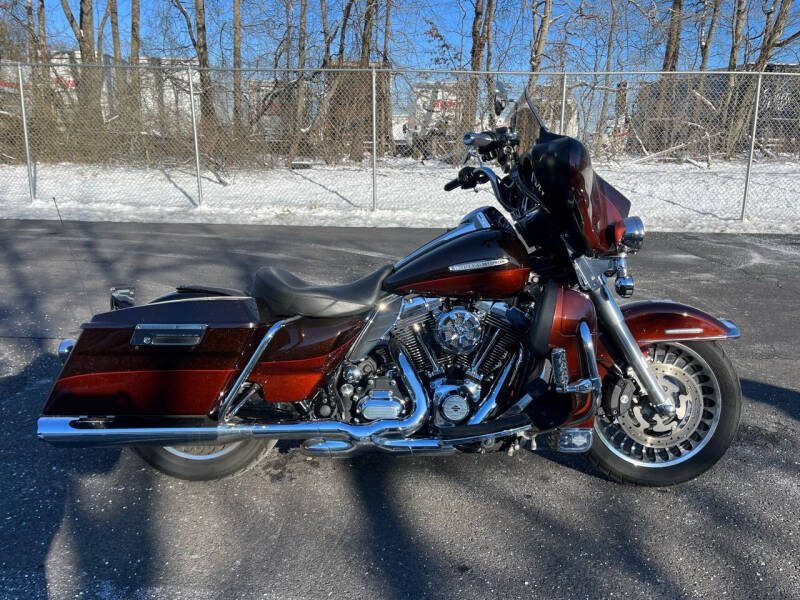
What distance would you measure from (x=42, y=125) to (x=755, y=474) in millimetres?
14463

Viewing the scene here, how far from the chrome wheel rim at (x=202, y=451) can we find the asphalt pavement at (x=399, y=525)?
0.51ft

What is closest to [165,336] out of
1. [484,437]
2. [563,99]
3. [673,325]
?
[484,437]

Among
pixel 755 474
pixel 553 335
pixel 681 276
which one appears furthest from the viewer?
pixel 681 276

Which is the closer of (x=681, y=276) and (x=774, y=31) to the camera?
(x=681, y=276)

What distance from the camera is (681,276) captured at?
23.2 feet

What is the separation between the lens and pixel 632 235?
105 inches

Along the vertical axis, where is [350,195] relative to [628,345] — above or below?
below

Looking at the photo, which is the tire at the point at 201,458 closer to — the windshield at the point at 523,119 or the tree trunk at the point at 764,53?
the windshield at the point at 523,119

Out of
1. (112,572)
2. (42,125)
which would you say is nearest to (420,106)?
(42,125)

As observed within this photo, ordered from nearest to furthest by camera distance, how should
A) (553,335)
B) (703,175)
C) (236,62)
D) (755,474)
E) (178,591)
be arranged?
(178,591) → (553,335) → (755,474) → (703,175) → (236,62)

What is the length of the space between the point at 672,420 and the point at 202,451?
226cm

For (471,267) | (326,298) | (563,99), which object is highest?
(563,99)

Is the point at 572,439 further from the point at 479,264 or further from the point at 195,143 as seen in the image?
the point at 195,143

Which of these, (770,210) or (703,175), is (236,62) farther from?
(770,210)
